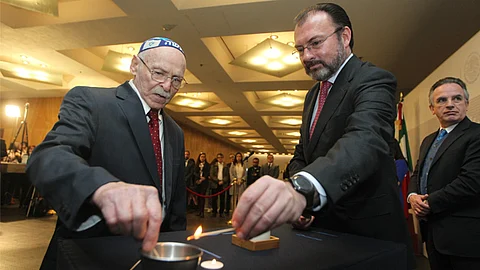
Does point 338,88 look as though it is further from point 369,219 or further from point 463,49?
point 463,49

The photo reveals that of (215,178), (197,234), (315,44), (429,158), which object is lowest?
(215,178)

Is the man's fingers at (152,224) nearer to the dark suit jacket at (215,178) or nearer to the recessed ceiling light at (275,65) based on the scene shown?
the recessed ceiling light at (275,65)

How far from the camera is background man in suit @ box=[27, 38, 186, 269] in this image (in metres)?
0.60

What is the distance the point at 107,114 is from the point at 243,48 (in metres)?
5.75

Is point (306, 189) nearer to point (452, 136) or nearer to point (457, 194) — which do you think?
point (457, 194)

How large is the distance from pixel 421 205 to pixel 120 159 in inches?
78.1

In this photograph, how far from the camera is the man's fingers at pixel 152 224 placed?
0.57 meters

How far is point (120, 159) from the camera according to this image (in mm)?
1267

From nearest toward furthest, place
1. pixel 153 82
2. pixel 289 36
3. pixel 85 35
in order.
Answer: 1. pixel 153 82
2. pixel 85 35
3. pixel 289 36

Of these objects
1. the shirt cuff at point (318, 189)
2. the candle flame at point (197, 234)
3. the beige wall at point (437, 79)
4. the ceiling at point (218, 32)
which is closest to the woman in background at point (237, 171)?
the ceiling at point (218, 32)

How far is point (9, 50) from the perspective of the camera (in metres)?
6.65

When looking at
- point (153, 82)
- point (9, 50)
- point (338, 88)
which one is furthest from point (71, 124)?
point (9, 50)

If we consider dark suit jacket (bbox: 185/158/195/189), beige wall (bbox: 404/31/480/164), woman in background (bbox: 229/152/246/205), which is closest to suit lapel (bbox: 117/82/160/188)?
beige wall (bbox: 404/31/480/164)

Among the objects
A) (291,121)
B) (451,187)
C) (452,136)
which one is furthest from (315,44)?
(291,121)
